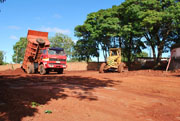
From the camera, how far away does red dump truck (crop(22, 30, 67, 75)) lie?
14.7 meters

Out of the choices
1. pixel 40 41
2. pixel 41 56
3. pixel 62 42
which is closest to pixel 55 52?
pixel 41 56

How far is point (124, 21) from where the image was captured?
2400 cm

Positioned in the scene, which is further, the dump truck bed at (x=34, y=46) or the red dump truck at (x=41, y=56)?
the dump truck bed at (x=34, y=46)

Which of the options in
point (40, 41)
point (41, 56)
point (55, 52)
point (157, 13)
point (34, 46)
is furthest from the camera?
point (157, 13)

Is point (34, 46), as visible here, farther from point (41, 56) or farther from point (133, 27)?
point (133, 27)

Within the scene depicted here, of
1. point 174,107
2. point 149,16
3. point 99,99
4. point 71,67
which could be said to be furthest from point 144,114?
point 71,67

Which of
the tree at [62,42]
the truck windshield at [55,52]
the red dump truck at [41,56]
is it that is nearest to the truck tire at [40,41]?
the red dump truck at [41,56]

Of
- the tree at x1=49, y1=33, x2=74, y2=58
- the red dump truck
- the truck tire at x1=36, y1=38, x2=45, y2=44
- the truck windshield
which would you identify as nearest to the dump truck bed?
the red dump truck

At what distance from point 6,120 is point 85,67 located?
88.9 ft

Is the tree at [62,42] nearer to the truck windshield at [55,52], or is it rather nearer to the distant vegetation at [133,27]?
the distant vegetation at [133,27]

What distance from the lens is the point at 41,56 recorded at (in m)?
15.4

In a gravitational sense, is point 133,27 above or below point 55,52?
above

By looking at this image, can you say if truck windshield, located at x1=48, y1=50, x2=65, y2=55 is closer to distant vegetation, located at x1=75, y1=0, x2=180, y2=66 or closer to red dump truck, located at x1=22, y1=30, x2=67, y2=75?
red dump truck, located at x1=22, y1=30, x2=67, y2=75

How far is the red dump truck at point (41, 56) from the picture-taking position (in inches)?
580
